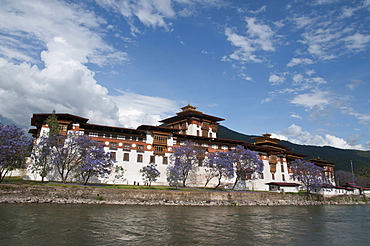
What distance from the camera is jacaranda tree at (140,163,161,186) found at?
2203 inches

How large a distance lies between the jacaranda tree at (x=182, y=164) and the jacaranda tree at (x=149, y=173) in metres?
3.44

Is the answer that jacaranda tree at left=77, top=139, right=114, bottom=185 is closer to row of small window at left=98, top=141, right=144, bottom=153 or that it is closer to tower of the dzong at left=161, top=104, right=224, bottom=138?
row of small window at left=98, top=141, right=144, bottom=153

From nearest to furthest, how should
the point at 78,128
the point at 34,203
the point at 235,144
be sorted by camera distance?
1. the point at 34,203
2. the point at 78,128
3. the point at 235,144

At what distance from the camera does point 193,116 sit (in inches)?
3169

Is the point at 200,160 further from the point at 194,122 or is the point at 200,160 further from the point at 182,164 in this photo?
the point at 194,122

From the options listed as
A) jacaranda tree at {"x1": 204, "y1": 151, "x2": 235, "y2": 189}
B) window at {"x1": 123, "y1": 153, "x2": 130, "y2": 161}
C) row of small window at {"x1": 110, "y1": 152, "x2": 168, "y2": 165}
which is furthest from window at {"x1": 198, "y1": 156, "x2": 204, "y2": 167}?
window at {"x1": 123, "y1": 153, "x2": 130, "y2": 161}

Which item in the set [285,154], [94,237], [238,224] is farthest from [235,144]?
[94,237]

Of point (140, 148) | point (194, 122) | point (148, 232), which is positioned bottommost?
point (148, 232)

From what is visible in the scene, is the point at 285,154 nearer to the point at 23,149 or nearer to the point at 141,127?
the point at 141,127

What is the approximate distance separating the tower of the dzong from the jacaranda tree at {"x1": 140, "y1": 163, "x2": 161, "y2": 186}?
2190 cm

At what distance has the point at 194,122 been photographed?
7994 cm

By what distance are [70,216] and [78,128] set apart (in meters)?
32.8

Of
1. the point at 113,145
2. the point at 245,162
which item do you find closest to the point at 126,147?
the point at 113,145

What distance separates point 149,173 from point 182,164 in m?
8.28
